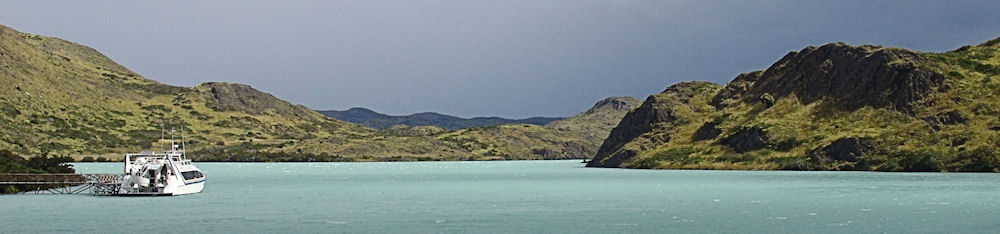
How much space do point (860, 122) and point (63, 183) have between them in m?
129

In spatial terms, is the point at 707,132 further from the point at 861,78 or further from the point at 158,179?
the point at 158,179

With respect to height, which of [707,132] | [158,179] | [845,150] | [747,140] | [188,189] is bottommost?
[188,189]

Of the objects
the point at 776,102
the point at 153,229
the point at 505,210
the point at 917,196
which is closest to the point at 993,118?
the point at 776,102

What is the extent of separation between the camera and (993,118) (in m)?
147

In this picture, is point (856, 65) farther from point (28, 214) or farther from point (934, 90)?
point (28, 214)

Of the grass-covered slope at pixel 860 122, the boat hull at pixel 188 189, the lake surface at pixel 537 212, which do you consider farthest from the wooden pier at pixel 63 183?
the grass-covered slope at pixel 860 122

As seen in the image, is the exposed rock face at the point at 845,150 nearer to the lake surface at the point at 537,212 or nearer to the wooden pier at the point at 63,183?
the lake surface at the point at 537,212

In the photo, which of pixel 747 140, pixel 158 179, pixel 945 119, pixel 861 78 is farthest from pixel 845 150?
pixel 158 179

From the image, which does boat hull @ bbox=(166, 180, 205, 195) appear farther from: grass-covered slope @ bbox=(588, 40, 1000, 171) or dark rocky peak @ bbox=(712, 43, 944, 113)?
dark rocky peak @ bbox=(712, 43, 944, 113)

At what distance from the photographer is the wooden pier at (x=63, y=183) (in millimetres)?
91125

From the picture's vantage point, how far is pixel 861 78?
178250 mm

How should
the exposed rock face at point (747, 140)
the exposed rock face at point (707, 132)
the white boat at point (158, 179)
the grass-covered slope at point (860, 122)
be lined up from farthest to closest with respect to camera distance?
the exposed rock face at point (707, 132) < the exposed rock face at point (747, 140) < the grass-covered slope at point (860, 122) < the white boat at point (158, 179)

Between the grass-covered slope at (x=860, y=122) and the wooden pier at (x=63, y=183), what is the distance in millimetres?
108532

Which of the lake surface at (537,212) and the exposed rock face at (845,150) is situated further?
the exposed rock face at (845,150)
